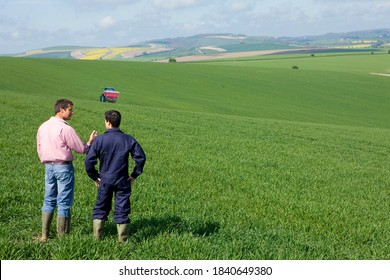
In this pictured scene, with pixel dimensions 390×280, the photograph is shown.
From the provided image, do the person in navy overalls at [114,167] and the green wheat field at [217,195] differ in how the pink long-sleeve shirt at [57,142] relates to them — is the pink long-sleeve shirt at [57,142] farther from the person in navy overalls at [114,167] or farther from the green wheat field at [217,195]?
the green wheat field at [217,195]

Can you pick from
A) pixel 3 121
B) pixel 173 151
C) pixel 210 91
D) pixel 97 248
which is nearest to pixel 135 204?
pixel 97 248

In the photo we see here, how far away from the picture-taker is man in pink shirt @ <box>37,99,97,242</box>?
6.14 m

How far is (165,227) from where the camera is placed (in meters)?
7.05

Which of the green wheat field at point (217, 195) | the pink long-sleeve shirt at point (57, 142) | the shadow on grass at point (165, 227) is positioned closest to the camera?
the green wheat field at point (217, 195)

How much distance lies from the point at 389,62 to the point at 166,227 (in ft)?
424

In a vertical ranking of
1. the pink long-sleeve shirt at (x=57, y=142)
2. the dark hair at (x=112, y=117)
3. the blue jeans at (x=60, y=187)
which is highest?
the dark hair at (x=112, y=117)

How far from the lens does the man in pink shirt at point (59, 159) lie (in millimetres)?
6137

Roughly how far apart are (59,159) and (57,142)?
10.1 inches

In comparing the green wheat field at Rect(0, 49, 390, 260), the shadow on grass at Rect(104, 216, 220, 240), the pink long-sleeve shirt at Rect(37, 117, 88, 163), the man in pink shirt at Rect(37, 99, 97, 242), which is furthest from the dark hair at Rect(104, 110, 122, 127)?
the shadow on grass at Rect(104, 216, 220, 240)

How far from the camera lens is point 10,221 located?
264 inches

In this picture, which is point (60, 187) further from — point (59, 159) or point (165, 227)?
point (165, 227)

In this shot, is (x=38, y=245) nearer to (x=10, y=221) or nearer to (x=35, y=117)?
(x=10, y=221)

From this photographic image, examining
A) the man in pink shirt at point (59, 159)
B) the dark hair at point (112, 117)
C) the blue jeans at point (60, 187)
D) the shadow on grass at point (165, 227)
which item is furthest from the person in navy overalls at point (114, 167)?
the shadow on grass at point (165, 227)

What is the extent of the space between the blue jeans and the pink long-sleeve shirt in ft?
0.48
